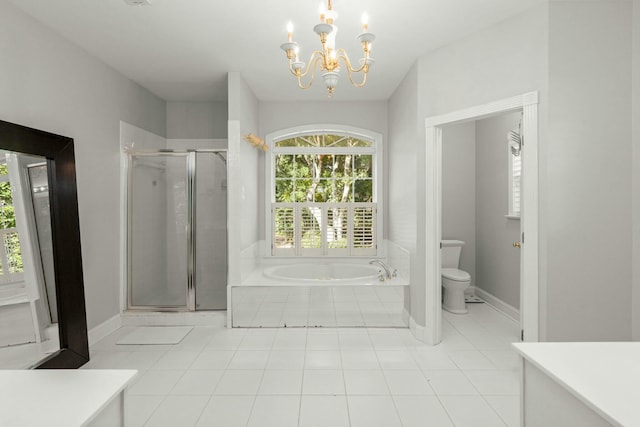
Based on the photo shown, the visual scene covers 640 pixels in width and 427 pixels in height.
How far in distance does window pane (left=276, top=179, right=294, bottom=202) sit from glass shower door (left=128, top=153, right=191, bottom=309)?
50.0 inches

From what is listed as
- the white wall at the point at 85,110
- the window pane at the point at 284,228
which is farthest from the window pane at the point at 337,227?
the white wall at the point at 85,110

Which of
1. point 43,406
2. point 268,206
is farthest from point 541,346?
point 268,206

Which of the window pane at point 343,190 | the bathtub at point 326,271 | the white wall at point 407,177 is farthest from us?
the window pane at point 343,190

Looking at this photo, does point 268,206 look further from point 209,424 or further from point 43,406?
point 43,406

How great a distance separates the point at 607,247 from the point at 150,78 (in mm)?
4118

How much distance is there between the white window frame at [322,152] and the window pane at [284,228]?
2.2 inches

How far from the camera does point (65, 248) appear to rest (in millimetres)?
2516

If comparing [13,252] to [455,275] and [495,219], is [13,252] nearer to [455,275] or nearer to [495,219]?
[455,275]

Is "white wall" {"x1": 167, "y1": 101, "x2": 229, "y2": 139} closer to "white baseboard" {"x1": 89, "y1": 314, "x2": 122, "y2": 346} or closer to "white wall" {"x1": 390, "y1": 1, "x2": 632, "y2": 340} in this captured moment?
"white baseboard" {"x1": 89, "y1": 314, "x2": 122, "y2": 346}

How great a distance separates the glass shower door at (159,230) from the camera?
3535 millimetres

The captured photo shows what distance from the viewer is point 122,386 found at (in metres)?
0.97

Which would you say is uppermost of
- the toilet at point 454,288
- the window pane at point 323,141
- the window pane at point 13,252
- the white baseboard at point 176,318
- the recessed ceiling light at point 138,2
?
the recessed ceiling light at point 138,2

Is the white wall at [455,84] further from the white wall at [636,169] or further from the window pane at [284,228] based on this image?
the window pane at [284,228]

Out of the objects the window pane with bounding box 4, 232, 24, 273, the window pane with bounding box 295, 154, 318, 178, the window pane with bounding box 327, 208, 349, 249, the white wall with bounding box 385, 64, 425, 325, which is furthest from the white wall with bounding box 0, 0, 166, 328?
the white wall with bounding box 385, 64, 425, 325
